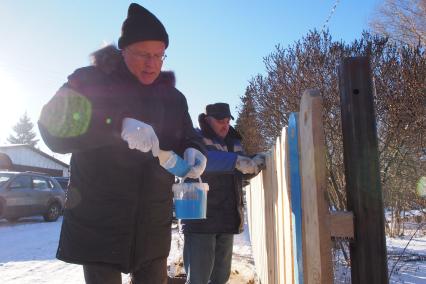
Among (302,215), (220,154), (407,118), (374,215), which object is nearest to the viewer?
(374,215)

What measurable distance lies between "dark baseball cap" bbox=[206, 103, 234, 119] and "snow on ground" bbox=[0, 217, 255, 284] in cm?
107

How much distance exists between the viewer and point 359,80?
152cm

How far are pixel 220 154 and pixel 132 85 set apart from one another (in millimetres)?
1180

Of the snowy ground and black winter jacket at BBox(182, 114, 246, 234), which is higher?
black winter jacket at BBox(182, 114, 246, 234)

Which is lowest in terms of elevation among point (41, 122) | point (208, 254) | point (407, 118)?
point (208, 254)

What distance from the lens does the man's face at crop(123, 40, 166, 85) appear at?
7.24ft

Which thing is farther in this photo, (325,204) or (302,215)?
(302,215)

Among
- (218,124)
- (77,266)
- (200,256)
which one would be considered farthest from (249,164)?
(77,266)

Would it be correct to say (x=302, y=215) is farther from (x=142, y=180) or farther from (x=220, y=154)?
(x=220, y=154)

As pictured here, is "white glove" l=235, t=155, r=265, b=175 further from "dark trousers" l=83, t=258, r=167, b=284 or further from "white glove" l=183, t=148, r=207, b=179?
"dark trousers" l=83, t=258, r=167, b=284

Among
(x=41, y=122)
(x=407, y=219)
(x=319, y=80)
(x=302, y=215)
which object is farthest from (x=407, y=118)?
(x=41, y=122)

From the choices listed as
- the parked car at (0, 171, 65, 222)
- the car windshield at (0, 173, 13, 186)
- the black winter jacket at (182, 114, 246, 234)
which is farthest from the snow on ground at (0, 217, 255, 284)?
the car windshield at (0, 173, 13, 186)

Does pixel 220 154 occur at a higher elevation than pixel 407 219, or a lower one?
higher

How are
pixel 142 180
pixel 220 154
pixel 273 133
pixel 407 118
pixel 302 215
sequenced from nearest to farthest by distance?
pixel 302 215, pixel 142 180, pixel 220 154, pixel 407 118, pixel 273 133
